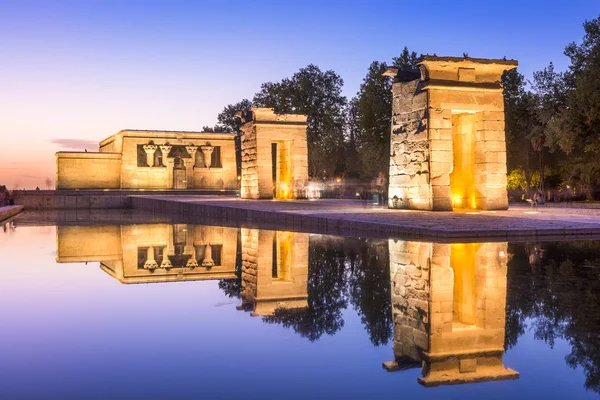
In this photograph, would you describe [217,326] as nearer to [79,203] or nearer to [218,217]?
[218,217]

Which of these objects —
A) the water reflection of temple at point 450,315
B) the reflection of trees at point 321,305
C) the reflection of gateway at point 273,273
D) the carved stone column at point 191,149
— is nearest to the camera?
the water reflection of temple at point 450,315

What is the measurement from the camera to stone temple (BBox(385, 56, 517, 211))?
1816 cm

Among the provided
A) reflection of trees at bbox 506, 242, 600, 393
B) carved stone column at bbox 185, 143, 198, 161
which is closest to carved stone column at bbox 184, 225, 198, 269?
reflection of trees at bbox 506, 242, 600, 393

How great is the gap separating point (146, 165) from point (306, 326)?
143 ft

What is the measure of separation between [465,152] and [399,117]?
2.33 metres

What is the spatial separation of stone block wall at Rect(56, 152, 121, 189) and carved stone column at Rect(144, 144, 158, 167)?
2209 millimetres

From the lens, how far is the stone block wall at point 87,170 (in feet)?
153

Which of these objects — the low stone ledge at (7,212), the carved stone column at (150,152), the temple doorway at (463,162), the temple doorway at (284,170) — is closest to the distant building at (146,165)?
the carved stone column at (150,152)

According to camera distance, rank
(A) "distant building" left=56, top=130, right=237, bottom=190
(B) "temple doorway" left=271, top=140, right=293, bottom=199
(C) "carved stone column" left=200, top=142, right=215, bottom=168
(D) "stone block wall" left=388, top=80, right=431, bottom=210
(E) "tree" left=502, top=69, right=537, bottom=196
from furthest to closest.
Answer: (C) "carved stone column" left=200, top=142, right=215, bottom=168
(A) "distant building" left=56, top=130, right=237, bottom=190
(E) "tree" left=502, top=69, right=537, bottom=196
(B) "temple doorway" left=271, top=140, right=293, bottom=199
(D) "stone block wall" left=388, top=80, right=431, bottom=210

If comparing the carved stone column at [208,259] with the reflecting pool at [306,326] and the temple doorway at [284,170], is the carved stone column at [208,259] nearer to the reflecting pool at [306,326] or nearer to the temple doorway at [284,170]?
the reflecting pool at [306,326]

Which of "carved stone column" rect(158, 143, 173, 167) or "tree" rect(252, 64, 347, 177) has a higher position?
"tree" rect(252, 64, 347, 177)

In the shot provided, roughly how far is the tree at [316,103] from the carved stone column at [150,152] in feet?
35.7

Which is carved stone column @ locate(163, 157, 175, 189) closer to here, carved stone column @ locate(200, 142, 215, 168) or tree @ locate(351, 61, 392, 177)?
carved stone column @ locate(200, 142, 215, 168)

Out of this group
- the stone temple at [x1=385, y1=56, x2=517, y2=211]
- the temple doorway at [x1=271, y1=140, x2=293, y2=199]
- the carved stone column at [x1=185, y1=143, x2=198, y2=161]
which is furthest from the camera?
the carved stone column at [x1=185, y1=143, x2=198, y2=161]
